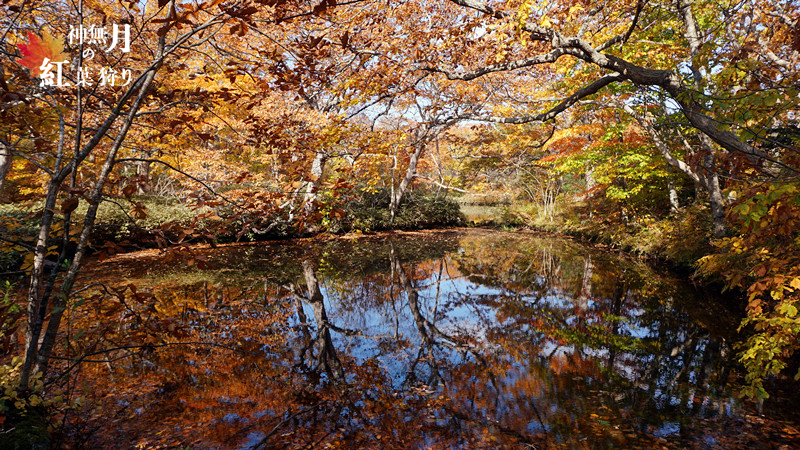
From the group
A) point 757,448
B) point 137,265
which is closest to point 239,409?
point 757,448

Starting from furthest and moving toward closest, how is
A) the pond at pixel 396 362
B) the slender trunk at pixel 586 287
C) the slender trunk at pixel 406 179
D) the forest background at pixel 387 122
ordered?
the slender trunk at pixel 406 179, the slender trunk at pixel 586 287, the pond at pixel 396 362, the forest background at pixel 387 122

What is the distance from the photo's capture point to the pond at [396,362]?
2764 mm

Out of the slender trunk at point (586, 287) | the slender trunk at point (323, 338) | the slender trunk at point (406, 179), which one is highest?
the slender trunk at point (406, 179)

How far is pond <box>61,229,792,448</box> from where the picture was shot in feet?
9.07

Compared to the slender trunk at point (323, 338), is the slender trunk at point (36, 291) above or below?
above

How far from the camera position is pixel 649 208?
39.2 feet

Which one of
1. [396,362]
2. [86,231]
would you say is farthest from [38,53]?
[396,362]

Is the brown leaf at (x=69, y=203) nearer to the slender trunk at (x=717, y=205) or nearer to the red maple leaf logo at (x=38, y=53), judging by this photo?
the red maple leaf logo at (x=38, y=53)

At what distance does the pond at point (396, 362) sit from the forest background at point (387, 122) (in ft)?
2.09

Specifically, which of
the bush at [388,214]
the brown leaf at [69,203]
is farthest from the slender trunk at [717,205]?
the bush at [388,214]

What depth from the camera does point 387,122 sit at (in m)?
19.2

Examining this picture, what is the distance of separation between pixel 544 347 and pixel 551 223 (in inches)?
521

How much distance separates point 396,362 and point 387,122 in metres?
16.5

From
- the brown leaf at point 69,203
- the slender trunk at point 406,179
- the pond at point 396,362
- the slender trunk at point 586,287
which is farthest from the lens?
the slender trunk at point 406,179
